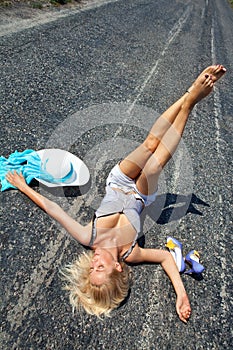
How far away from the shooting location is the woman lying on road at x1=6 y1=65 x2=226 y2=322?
2904mm

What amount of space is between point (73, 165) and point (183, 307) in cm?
194

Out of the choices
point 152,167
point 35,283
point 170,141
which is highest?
point 170,141

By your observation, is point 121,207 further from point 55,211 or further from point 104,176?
point 104,176

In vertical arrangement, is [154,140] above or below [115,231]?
above

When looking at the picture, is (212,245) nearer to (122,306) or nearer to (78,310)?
(122,306)

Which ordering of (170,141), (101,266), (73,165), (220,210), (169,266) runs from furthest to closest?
(220,210)
(73,165)
(170,141)
(169,266)
(101,266)

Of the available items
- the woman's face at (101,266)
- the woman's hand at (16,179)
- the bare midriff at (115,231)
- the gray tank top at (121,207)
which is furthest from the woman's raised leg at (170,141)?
the woman's hand at (16,179)

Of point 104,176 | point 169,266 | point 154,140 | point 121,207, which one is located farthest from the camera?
point 104,176

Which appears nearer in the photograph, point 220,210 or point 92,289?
point 92,289

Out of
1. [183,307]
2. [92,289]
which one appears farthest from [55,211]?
[183,307]

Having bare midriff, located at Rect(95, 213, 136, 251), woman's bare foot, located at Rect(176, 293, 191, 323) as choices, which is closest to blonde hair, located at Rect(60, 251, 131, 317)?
bare midriff, located at Rect(95, 213, 136, 251)

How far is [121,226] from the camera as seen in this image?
345 centimetres

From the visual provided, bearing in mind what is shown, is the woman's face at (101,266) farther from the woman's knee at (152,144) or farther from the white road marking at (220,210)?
the woman's knee at (152,144)

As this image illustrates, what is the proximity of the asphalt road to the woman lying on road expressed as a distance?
0.11 metres
